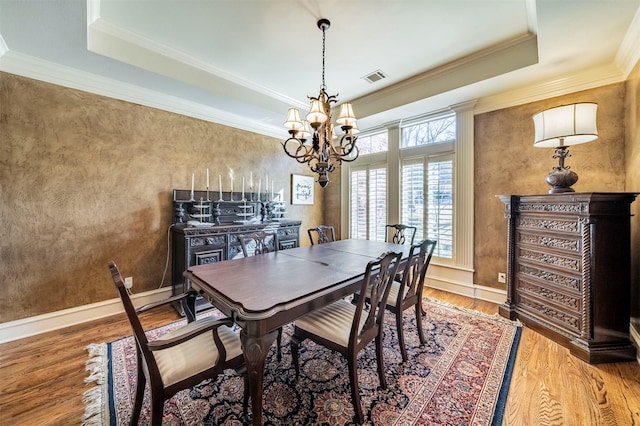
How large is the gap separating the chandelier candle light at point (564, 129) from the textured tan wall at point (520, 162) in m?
0.55

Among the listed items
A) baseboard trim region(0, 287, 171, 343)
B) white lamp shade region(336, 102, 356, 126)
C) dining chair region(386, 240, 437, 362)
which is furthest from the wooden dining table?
baseboard trim region(0, 287, 171, 343)

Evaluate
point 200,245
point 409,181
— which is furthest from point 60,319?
point 409,181

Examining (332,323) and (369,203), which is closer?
(332,323)

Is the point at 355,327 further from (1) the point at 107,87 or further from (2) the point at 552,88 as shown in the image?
(1) the point at 107,87

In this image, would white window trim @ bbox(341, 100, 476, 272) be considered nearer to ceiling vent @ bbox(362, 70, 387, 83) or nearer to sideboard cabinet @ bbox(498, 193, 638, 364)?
sideboard cabinet @ bbox(498, 193, 638, 364)

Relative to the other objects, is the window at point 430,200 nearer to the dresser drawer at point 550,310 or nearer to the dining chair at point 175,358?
the dresser drawer at point 550,310

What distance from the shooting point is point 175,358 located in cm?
132

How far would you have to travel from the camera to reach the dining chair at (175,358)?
114 cm

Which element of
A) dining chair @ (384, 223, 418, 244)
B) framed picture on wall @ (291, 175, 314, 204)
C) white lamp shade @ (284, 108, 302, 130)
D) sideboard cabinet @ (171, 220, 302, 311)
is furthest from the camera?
framed picture on wall @ (291, 175, 314, 204)

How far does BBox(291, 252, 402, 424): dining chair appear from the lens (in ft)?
4.89

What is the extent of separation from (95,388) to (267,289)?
1.50 metres

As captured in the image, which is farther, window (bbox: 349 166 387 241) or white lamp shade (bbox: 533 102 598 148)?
window (bbox: 349 166 387 241)

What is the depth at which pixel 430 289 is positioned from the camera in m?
3.79

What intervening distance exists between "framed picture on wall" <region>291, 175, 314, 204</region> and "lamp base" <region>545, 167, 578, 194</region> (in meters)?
3.66
